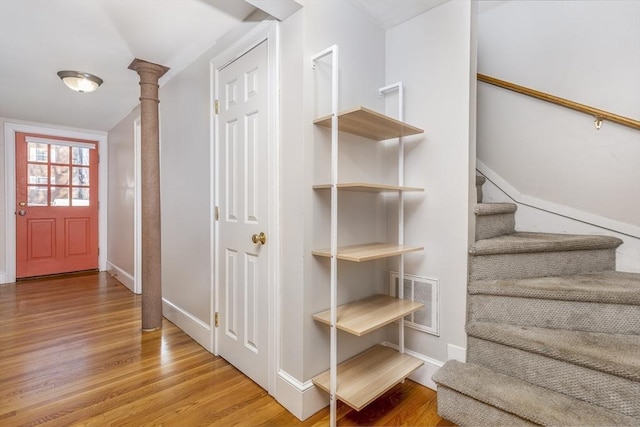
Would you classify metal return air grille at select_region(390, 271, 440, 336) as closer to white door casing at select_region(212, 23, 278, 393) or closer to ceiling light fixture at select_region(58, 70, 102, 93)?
white door casing at select_region(212, 23, 278, 393)

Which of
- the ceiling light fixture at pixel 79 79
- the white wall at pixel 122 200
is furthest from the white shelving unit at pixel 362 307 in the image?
the white wall at pixel 122 200

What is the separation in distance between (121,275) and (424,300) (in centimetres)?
420

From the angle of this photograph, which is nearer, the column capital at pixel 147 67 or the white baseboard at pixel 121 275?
the column capital at pixel 147 67

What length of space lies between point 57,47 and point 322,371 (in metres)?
2.98

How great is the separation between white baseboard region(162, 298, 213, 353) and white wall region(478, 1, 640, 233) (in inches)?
101

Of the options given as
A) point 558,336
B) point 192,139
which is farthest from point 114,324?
point 558,336

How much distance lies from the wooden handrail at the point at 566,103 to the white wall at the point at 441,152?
79cm

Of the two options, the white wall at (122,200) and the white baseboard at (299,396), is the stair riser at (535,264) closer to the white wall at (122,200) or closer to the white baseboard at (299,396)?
the white baseboard at (299,396)

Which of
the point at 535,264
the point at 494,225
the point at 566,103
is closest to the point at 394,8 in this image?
the point at 566,103

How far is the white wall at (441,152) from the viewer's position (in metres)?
1.67

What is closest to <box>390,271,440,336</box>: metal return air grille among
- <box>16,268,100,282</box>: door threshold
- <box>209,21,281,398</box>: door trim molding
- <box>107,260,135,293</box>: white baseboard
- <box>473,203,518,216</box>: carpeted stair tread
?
<box>473,203,518,216</box>: carpeted stair tread

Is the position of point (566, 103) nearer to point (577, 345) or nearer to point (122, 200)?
point (577, 345)

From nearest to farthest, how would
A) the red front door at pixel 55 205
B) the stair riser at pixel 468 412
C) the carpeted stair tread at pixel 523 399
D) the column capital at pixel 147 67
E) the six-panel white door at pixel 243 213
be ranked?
1. the carpeted stair tread at pixel 523 399
2. the stair riser at pixel 468 412
3. the six-panel white door at pixel 243 213
4. the column capital at pixel 147 67
5. the red front door at pixel 55 205

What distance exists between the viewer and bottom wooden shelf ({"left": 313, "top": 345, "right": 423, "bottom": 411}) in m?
1.42
